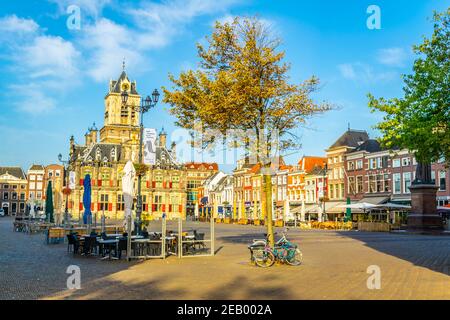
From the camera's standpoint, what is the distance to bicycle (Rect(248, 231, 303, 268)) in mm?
15785

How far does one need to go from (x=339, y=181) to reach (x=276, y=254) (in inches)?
2207

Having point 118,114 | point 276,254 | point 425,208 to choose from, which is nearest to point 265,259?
point 276,254

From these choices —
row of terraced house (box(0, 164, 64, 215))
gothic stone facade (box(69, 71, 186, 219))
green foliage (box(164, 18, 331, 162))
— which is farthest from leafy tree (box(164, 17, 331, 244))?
row of terraced house (box(0, 164, 64, 215))

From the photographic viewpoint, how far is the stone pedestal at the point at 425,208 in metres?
37.7

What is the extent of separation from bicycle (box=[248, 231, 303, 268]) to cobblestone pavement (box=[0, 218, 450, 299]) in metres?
0.35

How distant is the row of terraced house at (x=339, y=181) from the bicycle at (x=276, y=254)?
34080mm

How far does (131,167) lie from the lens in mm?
25219

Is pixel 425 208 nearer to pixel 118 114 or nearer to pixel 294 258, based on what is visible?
pixel 294 258

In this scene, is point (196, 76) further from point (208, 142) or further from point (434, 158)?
point (434, 158)

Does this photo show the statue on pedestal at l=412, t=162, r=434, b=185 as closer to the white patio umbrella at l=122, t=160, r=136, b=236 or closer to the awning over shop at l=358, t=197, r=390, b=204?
the awning over shop at l=358, t=197, r=390, b=204

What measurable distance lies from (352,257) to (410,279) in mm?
6201

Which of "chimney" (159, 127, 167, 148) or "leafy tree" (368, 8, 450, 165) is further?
"chimney" (159, 127, 167, 148)

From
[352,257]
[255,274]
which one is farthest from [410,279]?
[352,257]

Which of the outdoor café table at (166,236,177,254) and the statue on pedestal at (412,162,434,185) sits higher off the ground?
the statue on pedestal at (412,162,434,185)
